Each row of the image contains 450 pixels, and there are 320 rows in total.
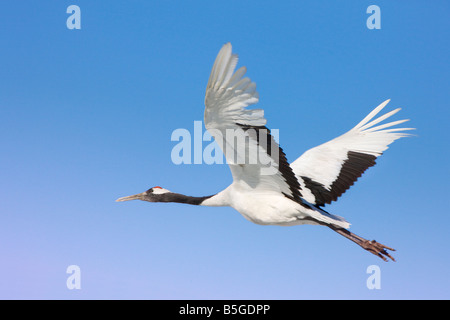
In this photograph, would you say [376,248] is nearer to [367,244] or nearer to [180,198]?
[367,244]

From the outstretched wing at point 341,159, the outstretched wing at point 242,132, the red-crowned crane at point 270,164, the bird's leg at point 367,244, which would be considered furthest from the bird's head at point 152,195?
the bird's leg at point 367,244

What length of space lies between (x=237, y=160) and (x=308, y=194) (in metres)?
1.87

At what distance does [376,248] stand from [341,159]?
7.61 ft

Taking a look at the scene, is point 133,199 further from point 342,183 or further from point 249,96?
point 249,96

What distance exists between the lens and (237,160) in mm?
7090

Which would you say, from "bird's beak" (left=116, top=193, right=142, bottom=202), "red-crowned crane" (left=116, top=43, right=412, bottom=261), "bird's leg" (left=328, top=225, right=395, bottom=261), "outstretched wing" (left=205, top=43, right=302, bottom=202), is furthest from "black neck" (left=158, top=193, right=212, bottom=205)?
"bird's leg" (left=328, top=225, right=395, bottom=261)

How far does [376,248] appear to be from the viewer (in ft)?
24.0

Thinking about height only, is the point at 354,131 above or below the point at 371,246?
above

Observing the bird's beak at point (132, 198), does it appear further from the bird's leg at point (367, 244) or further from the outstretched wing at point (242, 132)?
the bird's leg at point (367, 244)

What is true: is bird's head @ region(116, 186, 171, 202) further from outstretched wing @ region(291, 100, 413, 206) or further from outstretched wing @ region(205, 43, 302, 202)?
outstretched wing @ region(291, 100, 413, 206)

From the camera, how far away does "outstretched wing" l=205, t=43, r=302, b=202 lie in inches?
222

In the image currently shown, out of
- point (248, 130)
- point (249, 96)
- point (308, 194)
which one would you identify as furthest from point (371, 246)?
point (249, 96)

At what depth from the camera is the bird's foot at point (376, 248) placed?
23.8 ft

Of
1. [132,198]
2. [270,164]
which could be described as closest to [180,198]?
[132,198]
